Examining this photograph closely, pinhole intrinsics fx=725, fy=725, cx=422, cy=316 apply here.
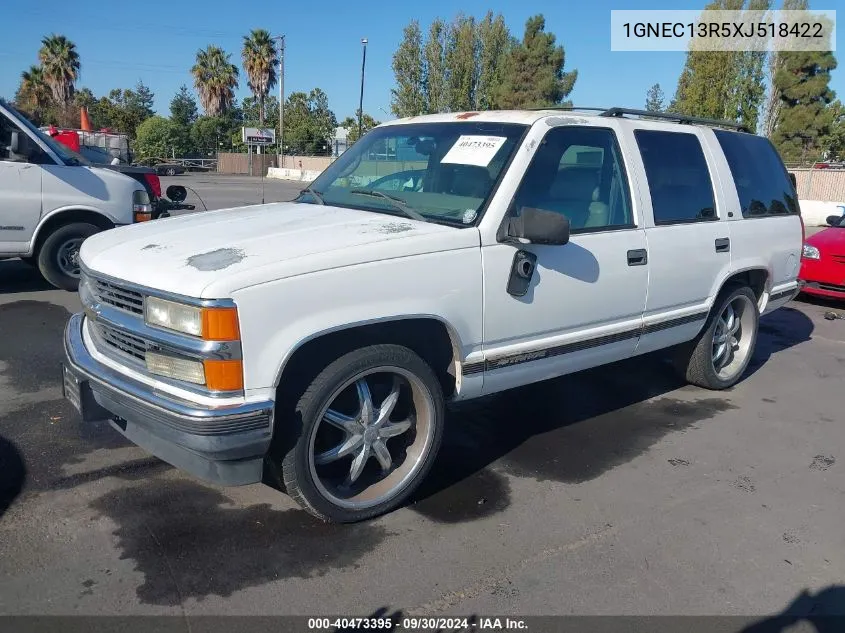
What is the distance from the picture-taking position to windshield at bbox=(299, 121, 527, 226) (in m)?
3.87

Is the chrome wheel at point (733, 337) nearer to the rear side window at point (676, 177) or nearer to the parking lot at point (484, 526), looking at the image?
the parking lot at point (484, 526)

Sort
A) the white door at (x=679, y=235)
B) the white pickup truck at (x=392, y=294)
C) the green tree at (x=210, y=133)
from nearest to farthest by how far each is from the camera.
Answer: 1. the white pickup truck at (x=392, y=294)
2. the white door at (x=679, y=235)
3. the green tree at (x=210, y=133)

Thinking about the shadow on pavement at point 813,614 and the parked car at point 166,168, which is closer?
the shadow on pavement at point 813,614

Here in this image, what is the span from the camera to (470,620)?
9.26ft

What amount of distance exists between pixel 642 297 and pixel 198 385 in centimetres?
278

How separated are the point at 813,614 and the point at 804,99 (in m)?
41.2

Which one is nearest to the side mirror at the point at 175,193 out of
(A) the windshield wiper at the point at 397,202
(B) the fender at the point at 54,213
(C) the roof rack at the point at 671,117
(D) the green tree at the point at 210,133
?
(B) the fender at the point at 54,213

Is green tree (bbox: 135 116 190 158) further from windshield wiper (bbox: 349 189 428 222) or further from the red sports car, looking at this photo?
windshield wiper (bbox: 349 189 428 222)

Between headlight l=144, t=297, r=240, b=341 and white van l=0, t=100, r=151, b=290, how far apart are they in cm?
508

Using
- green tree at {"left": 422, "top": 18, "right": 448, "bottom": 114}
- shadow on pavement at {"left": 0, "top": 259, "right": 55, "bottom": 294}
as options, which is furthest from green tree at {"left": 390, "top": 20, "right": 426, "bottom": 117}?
shadow on pavement at {"left": 0, "top": 259, "right": 55, "bottom": 294}

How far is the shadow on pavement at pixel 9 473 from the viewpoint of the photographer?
3.53 meters

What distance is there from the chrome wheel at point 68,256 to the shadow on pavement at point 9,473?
4043mm

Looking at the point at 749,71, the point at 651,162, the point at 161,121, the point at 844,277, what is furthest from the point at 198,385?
the point at 161,121

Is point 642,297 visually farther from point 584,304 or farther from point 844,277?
point 844,277
